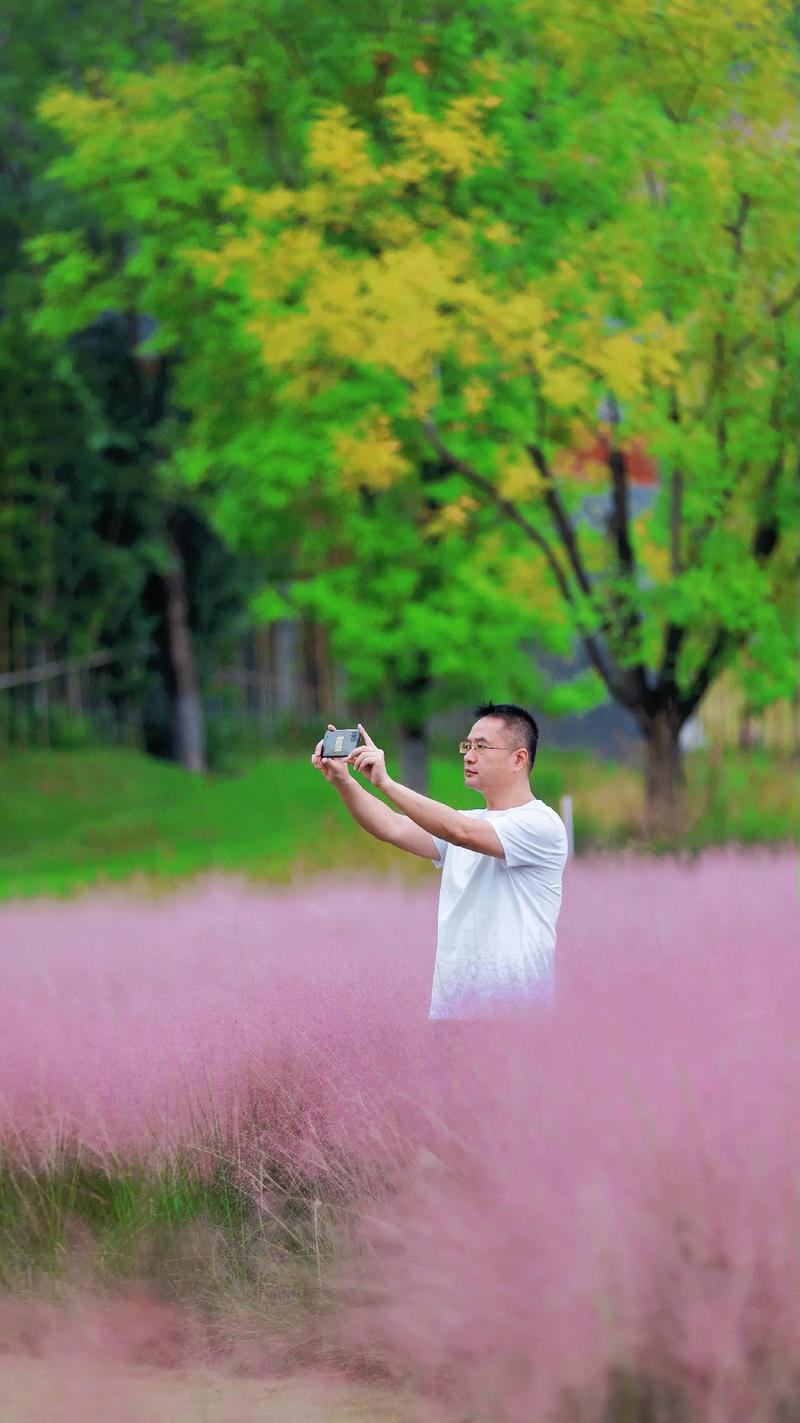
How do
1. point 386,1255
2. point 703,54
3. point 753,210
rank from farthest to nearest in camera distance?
point 753,210, point 703,54, point 386,1255

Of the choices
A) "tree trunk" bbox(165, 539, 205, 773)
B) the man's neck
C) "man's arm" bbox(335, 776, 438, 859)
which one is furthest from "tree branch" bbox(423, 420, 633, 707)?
"tree trunk" bbox(165, 539, 205, 773)

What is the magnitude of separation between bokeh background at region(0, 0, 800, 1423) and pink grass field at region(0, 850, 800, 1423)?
13mm

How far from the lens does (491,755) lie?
4.58 meters

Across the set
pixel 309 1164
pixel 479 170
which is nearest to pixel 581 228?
pixel 479 170

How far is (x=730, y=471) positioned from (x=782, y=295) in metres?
1.57

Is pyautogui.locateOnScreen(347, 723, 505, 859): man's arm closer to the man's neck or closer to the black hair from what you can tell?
the man's neck

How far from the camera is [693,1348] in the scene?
313 cm

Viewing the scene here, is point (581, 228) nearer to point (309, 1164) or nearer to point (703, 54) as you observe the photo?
point (703, 54)

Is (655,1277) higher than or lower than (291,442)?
lower

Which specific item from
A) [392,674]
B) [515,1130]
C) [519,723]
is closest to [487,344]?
[392,674]

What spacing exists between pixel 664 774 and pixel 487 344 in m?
3.92

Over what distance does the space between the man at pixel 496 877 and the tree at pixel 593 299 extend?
814 centimetres

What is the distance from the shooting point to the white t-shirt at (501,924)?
14.6ft

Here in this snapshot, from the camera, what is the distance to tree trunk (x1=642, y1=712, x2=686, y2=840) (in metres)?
14.3
